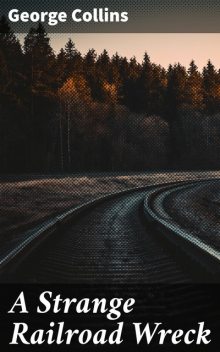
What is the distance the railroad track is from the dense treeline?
4562 centimetres

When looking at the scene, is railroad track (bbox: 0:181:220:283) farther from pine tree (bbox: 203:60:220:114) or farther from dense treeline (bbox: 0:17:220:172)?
pine tree (bbox: 203:60:220:114)

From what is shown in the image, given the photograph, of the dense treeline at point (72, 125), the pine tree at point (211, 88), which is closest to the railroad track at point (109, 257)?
the dense treeline at point (72, 125)

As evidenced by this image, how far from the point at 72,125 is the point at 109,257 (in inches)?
2101

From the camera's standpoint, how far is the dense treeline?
2341 inches

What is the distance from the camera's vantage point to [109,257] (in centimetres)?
832

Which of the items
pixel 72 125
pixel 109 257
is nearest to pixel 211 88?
pixel 72 125

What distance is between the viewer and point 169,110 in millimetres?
87312

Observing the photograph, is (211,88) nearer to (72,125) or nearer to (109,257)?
(72,125)

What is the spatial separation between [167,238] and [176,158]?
229 feet

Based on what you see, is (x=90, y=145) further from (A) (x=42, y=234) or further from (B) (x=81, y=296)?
(B) (x=81, y=296)

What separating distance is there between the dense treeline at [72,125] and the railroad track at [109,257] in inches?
1796

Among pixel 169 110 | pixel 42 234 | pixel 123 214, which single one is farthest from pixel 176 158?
pixel 42 234

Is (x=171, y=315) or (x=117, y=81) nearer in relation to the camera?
(x=171, y=315)

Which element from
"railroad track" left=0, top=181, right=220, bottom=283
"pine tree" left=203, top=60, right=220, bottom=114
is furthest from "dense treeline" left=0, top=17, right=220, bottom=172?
"railroad track" left=0, top=181, right=220, bottom=283
